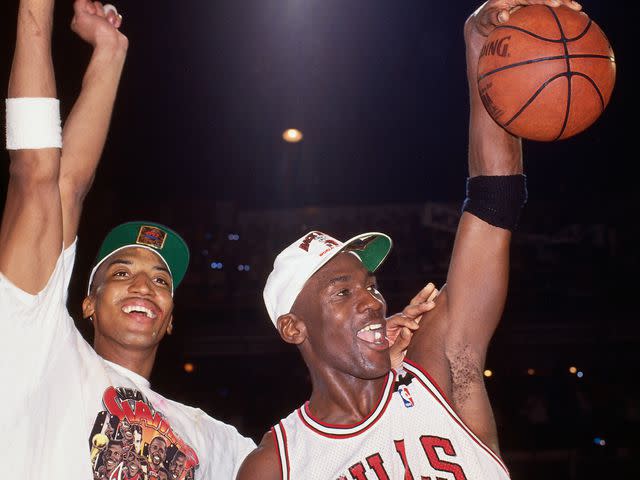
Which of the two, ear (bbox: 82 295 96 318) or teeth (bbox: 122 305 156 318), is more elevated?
ear (bbox: 82 295 96 318)

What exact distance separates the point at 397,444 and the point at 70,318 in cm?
109

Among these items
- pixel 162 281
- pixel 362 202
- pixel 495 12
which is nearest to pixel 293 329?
pixel 162 281

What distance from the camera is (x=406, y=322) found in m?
2.35

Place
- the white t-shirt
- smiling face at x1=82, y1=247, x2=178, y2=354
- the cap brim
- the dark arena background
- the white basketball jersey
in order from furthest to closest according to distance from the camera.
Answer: the dark arena background → the cap brim → smiling face at x1=82, y1=247, x2=178, y2=354 → the white basketball jersey → the white t-shirt

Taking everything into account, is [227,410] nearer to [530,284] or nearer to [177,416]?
[530,284]

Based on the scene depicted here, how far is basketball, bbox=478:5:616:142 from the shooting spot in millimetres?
2277

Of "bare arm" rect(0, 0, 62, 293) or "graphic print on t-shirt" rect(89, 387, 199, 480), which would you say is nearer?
"bare arm" rect(0, 0, 62, 293)

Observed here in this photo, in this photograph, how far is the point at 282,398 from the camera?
10820 mm

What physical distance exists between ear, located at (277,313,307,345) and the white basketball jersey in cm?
27

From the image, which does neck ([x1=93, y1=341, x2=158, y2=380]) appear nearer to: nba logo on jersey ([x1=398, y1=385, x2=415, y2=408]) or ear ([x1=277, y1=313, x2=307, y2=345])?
ear ([x1=277, y1=313, x2=307, y2=345])

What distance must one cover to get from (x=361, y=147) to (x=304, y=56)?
9.11ft

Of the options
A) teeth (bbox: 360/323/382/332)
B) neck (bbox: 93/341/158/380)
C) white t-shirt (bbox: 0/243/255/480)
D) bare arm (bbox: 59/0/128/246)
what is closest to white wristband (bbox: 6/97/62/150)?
bare arm (bbox: 59/0/128/246)

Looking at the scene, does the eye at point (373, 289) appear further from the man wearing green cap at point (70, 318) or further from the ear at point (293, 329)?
the man wearing green cap at point (70, 318)

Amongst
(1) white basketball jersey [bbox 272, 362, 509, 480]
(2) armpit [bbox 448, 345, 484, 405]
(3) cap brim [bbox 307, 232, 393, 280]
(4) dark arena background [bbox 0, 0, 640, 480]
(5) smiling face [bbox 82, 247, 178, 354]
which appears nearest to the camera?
(1) white basketball jersey [bbox 272, 362, 509, 480]
